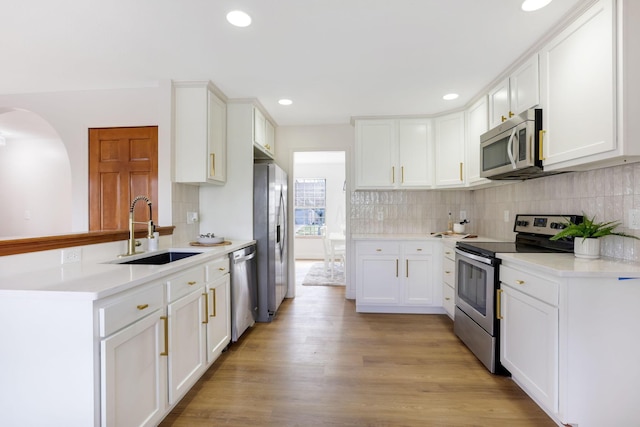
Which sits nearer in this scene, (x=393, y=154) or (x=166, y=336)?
(x=166, y=336)

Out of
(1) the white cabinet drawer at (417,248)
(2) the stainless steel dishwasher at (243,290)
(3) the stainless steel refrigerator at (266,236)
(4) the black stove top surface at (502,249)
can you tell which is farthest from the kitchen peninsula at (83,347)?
(1) the white cabinet drawer at (417,248)

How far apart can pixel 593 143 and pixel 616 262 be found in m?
0.70

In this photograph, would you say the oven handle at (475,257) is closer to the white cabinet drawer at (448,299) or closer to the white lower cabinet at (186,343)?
the white cabinet drawer at (448,299)

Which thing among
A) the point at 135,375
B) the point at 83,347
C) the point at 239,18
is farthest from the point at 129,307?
the point at 239,18

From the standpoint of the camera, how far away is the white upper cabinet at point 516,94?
217 cm

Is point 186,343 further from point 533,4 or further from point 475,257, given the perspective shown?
point 533,4

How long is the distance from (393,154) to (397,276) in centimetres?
146

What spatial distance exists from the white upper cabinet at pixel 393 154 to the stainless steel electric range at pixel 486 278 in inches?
47.2

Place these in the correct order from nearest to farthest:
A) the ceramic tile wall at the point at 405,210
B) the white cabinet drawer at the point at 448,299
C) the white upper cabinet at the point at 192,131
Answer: the white upper cabinet at the point at 192,131 < the white cabinet drawer at the point at 448,299 < the ceramic tile wall at the point at 405,210

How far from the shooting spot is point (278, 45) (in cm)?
215

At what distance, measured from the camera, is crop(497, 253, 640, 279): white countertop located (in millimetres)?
1511

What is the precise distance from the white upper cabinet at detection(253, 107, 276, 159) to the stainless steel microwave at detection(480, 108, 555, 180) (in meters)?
2.28

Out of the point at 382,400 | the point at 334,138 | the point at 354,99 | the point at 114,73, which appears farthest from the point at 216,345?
the point at 334,138

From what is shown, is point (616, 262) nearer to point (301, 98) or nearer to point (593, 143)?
point (593, 143)
